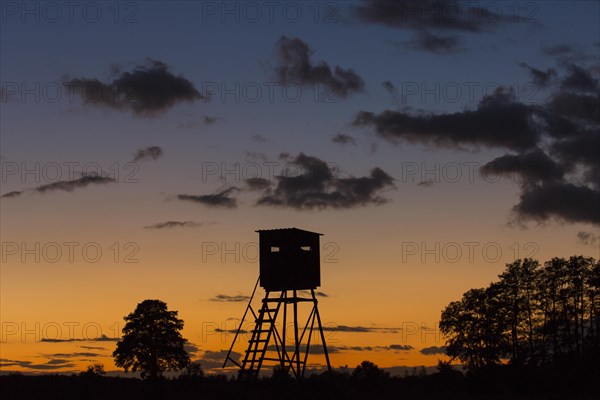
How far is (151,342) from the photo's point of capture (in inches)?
3056

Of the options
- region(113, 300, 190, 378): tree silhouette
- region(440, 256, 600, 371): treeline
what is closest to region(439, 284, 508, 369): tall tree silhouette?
region(440, 256, 600, 371): treeline

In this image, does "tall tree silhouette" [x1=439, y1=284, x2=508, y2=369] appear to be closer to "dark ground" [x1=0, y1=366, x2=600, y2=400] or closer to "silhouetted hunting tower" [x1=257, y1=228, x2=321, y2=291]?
"dark ground" [x1=0, y1=366, x2=600, y2=400]

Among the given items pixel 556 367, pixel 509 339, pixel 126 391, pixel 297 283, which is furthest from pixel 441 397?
pixel 509 339

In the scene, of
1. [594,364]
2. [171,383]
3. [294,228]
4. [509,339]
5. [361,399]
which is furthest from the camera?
[509,339]

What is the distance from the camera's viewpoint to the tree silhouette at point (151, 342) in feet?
253

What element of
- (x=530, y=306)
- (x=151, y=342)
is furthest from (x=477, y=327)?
(x=151, y=342)

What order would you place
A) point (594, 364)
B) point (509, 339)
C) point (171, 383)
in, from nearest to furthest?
point (171, 383) → point (594, 364) → point (509, 339)

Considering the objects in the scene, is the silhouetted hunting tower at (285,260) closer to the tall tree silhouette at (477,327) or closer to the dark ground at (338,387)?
the dark ground at (338,387)

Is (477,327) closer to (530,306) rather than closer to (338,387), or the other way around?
(530,306)

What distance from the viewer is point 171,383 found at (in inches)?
2525

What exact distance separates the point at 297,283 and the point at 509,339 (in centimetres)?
3242

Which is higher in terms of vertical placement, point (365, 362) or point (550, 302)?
point (550, 302)

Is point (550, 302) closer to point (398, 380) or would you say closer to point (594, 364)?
point (594, 364)

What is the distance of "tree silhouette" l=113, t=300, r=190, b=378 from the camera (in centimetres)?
7719
